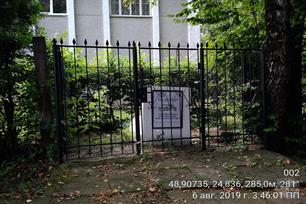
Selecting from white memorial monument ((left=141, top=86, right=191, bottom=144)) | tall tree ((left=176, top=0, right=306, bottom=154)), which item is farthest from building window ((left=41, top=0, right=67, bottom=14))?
tall tree ((left=176, top=0, right=306, bottom=154))

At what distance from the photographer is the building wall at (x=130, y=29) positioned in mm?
16078

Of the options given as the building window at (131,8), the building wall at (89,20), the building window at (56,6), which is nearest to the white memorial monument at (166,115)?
the building wall at (89,20)

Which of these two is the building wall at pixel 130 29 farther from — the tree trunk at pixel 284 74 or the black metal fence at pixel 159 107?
the tree trunk at pixel 284 74

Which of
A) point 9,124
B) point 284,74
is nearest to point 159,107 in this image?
point 284,74

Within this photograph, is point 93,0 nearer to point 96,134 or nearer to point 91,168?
point 96,134

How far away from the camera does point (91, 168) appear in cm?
488

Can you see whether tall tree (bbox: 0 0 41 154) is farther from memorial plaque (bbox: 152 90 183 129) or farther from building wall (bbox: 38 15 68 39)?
building wall (bbox: 38 15 68 39)

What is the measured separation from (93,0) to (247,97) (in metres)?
11.6

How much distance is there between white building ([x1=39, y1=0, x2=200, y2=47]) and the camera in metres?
15.5

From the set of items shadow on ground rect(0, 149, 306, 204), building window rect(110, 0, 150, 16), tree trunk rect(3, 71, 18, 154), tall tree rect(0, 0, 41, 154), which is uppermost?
building window rect(110, 0, 150, 16)

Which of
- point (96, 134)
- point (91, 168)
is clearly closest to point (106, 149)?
point (91, 168)

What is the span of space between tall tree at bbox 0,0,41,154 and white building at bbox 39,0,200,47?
9.96m

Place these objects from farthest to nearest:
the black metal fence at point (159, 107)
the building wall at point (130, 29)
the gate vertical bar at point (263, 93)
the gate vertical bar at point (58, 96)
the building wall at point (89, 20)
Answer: the building wall at point (130, 29) → the building wall at point (89, 20) → the gate vertical bar at point (263, 93) → the black metal fence at point (159, 107) → the gate vertical bar at point (58, 96)

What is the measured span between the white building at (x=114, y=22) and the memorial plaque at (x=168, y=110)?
34.1ft
